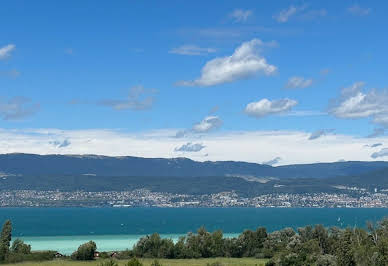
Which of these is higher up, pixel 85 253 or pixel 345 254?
pixel 345 254

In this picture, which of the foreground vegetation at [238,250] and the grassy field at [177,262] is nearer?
the foreground vegetation at [238,250]

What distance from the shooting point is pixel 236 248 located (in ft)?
440

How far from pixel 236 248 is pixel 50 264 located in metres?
40.7

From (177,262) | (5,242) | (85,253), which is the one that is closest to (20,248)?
(5,242)

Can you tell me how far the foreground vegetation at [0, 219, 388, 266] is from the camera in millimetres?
106312

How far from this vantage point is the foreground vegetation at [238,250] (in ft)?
349

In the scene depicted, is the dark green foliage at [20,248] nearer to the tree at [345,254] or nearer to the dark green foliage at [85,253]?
the dark green foliage at [85,253]

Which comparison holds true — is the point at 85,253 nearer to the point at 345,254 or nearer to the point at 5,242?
the point at 5,242

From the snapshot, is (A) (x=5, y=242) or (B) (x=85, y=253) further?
(A) (x=5, y=242)

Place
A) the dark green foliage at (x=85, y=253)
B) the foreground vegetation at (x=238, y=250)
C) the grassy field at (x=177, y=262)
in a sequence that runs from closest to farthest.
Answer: the foreground vegetation at (x=238, y=250)
the grassy field at (x=177, y=262)
the dark green foliage at (x=85, y=253)

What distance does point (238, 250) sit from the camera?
439ft

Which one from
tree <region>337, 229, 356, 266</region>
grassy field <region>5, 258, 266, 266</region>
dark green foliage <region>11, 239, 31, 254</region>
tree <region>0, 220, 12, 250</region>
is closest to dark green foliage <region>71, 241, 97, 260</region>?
grassy field <region>5, 258, 266, 266</region>

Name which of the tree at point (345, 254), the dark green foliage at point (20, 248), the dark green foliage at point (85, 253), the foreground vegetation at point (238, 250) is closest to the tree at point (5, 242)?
the foreground vegetation at point (238, 250)

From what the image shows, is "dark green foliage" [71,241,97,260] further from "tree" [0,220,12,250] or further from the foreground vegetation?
"tree" [0,220,12,250]
